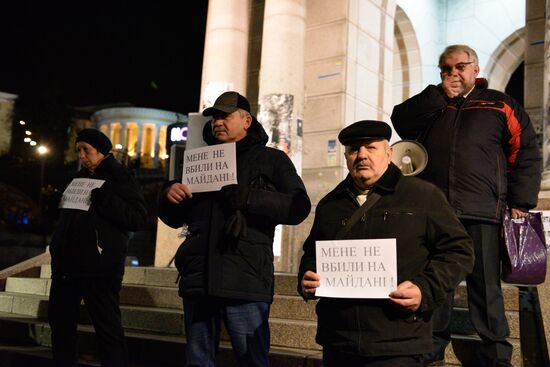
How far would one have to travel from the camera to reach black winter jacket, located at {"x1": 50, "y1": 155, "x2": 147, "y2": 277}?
488cm

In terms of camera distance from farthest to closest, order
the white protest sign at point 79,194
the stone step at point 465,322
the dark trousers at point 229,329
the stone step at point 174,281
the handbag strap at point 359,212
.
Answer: the stone step at point 174,281, the stone step at point 465,322, the white protest sign at point 79,194, the dark trousers at point 229,329, the handbag strap at point 359,212

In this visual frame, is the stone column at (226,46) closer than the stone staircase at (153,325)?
No

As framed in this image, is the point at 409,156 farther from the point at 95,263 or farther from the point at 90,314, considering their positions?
the point at 90,314

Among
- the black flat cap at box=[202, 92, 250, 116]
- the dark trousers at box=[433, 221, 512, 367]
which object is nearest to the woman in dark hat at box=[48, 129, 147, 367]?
the black flat cap at box=[202, 92, 250, 116]

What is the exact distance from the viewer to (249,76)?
473 inches

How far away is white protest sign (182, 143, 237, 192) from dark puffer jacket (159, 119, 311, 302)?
0.07 metres

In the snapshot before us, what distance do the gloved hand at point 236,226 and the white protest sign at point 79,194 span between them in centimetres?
185

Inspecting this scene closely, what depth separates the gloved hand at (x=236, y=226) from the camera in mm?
3576

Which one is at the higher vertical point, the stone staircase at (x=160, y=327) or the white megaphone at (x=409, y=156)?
the white megaphone at (x=409, y=156)

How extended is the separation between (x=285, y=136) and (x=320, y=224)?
676 cm

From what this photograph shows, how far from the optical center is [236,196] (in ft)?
11.9

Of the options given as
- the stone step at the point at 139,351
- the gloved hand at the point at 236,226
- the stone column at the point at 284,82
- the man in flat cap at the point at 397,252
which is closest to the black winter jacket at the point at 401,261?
the man in flat cap at the point at 397,252

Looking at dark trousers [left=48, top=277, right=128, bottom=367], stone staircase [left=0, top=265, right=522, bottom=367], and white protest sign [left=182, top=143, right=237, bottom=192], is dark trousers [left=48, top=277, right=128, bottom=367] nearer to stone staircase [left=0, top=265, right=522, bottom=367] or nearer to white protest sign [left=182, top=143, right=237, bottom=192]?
stone staircase [left=0, top=265, right=522, bottom=367]

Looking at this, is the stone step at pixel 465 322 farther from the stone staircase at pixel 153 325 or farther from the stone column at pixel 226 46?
the stone column at pixel 226 46
